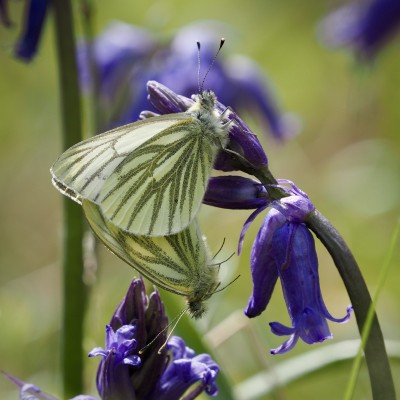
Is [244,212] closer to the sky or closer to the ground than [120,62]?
closer to the ground

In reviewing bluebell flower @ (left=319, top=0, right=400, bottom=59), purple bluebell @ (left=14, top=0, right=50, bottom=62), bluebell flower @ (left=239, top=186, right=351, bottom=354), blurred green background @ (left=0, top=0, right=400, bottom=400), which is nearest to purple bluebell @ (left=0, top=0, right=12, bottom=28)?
purple bluebell @ (left=14, top=0, right=50, bottom=62)

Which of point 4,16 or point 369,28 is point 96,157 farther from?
point 369,28

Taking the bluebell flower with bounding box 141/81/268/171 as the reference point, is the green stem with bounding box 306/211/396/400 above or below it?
below

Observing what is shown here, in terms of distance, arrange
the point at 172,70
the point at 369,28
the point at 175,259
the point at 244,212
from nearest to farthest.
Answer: the point at 175,259 → the point at 172,70 → the point at 369,28 → the point at 244,212

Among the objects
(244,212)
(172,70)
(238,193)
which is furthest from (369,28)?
(238,193)

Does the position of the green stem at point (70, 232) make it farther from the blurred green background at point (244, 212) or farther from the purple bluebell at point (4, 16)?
the purple bluebell at point (4, 16)

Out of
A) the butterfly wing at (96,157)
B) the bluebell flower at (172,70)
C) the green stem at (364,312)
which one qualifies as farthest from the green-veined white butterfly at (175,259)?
the bluebell flower at (172,70)

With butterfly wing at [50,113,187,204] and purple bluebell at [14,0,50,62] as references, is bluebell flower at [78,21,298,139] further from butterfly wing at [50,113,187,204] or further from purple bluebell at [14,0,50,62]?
butterfly wing at [50,113,187,204]
